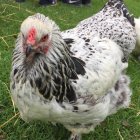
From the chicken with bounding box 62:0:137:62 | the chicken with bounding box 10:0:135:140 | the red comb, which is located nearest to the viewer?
the red comb

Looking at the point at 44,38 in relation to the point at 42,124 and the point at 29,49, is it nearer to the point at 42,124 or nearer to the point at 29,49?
the point at 29,49

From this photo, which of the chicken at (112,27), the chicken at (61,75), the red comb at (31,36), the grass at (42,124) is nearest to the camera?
the red comb at (31,36)

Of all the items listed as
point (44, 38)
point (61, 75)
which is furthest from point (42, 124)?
point (44, 38)

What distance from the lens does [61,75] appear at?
113 inches

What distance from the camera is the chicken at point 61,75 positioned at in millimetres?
2686

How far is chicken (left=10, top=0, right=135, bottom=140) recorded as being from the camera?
106 inches

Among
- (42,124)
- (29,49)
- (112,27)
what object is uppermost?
(29,49)

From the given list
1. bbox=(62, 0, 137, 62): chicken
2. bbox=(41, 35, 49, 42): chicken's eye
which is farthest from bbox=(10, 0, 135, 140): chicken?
bbox=(62, 0, 137, 62): chicken

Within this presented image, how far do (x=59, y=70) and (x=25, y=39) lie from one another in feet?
1.28

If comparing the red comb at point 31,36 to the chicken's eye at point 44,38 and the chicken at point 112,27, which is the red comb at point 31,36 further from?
the chicken at point 112,27

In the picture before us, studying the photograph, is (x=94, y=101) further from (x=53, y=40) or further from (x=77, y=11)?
(x=77, y=11)

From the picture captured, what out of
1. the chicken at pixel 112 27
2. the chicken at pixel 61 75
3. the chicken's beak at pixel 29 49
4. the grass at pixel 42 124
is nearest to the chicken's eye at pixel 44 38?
the chicken at pixel 61 75

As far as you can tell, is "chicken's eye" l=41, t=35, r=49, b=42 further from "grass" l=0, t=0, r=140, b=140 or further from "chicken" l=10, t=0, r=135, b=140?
"grass" l=0, t=0, r=140, b=140

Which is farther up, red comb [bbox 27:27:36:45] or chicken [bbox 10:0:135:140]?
red comb [bbox 27:27:36:45]
